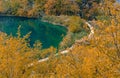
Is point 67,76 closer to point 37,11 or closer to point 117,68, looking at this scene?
point 117,68

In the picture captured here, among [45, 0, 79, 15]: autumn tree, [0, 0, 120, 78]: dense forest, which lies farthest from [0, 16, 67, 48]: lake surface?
[0, 0, 120, 78]: dense forest

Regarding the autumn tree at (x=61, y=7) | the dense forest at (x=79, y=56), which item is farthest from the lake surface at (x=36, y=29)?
the dense forest at (x=79, y=56)

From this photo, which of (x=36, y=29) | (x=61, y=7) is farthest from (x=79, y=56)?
(x=61, y=7)

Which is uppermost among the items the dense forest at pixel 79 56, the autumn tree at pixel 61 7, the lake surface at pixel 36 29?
the dense forest at pixel 79 56

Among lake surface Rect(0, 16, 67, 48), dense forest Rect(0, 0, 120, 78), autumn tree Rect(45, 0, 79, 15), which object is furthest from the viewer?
autumn tree Rect(45, 0, 79, 15)

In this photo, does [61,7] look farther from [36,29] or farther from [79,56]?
[79,56]

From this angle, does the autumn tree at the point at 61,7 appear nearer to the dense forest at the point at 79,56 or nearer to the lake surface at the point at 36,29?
the lake surface at the point at 36,29

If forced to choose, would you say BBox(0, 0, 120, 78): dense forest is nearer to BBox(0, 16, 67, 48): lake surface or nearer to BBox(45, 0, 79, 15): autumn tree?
BBox(0, 16, 67, 48): lake surface

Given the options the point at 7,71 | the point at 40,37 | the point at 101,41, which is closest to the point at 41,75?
the point at 7,71
